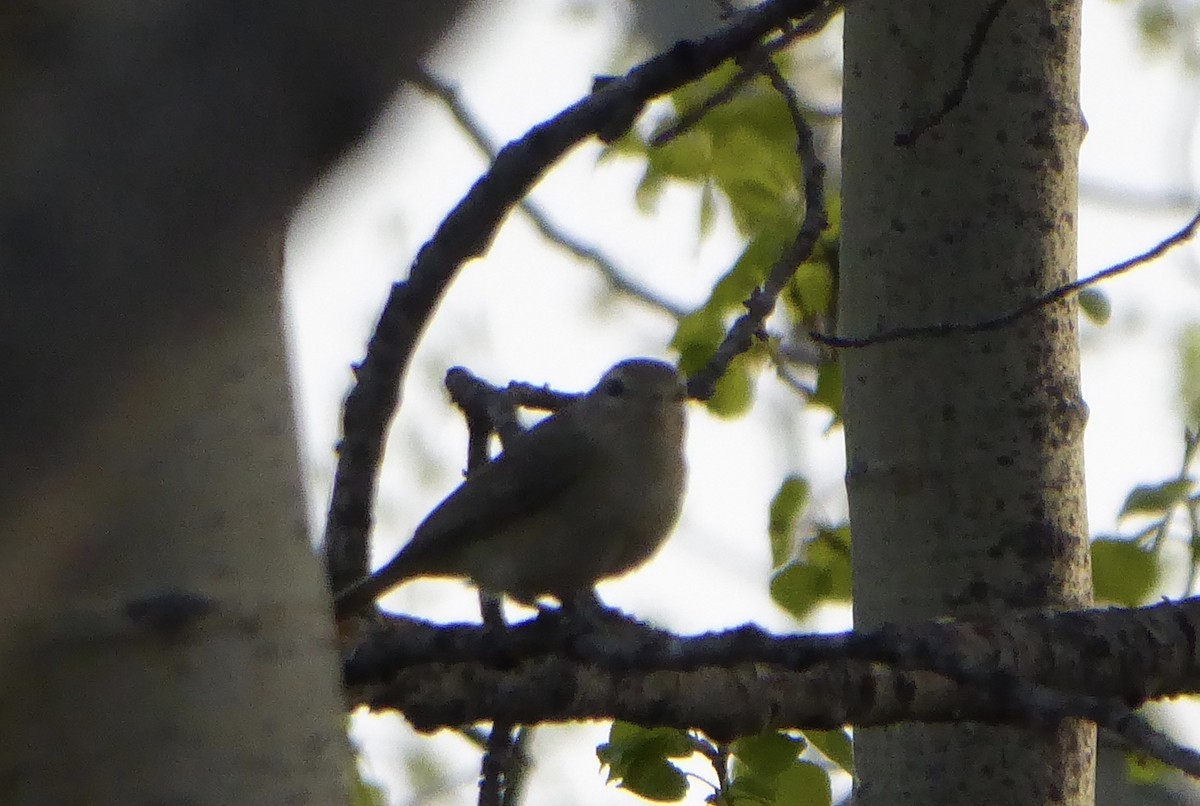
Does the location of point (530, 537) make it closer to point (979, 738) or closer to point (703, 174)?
point (703, 174)

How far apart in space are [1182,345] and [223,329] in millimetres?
8351

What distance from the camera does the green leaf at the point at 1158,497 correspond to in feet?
11.6

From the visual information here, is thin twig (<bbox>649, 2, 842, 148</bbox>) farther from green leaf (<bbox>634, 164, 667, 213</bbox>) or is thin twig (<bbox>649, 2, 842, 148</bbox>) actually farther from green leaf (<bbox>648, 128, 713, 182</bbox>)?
green leaf (<bbox>634, 164, 667, 213</bbox>)

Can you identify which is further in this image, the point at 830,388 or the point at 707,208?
the point at 707,208

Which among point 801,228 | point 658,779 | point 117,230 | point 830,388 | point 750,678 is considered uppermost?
point 801,228

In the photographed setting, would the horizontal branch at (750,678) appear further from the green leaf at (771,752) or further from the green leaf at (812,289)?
the green leaf at (812,289)

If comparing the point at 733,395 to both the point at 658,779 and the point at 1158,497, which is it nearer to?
the point at 1158,497

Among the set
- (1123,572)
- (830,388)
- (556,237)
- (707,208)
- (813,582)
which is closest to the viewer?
(1123,572)

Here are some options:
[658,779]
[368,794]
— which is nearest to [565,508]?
[368,794]

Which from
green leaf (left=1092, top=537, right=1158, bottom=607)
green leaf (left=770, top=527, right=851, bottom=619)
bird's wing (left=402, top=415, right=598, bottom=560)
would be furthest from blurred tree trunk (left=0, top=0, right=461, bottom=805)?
bird's wing (left=402, top=415, right=598, bottom=560)

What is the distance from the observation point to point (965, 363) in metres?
3.32

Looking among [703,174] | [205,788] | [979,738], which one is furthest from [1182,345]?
[205,788]

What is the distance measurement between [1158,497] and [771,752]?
1228 mm

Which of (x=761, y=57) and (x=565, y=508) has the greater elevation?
(x=761, y=57)
